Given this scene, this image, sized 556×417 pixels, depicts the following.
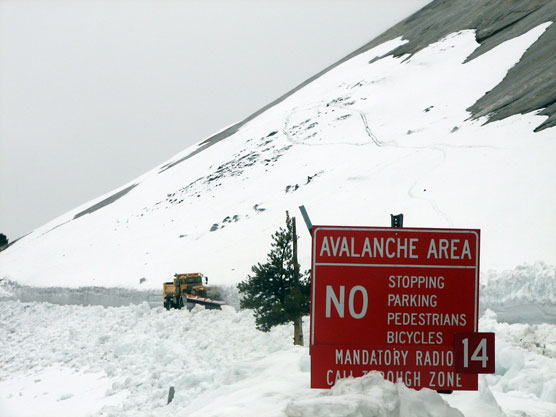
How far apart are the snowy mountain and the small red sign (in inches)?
16.1

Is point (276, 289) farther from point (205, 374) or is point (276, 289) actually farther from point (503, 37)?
point (503, 37)

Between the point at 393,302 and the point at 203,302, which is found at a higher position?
the point at 393,302

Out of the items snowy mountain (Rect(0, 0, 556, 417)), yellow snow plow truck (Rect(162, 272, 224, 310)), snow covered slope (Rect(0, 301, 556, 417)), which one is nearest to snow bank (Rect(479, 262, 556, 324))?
snowy mountain (Rect(0, 0, 556, 417))

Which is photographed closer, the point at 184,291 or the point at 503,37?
the point at 184,291

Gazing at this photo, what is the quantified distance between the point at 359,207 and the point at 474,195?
21.8 ft

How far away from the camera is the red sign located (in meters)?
6.82

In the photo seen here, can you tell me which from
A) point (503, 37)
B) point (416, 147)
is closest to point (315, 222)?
point (416, 147)

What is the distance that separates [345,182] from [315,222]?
6.54m

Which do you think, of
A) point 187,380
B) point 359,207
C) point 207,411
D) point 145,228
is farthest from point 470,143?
point 207,411

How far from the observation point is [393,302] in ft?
22.7

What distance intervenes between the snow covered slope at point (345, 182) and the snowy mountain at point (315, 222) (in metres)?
0.19

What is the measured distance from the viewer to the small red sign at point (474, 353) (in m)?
6.81

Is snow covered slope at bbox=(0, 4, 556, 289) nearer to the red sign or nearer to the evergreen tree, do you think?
the evergreen tree

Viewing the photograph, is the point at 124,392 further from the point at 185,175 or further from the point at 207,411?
the point at 185,175
